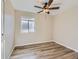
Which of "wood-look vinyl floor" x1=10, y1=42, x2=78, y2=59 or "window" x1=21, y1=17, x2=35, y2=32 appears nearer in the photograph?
"wood-look vinyl floor" x1=10, y1=42, x2=78, y2=59

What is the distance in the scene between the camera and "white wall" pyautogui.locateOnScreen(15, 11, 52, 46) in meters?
5.29

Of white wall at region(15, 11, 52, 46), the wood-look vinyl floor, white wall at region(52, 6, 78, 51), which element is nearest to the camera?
the wood-look vinyl floor

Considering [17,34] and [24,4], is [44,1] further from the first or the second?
[17,34]

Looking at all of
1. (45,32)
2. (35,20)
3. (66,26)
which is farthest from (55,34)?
(35,20)

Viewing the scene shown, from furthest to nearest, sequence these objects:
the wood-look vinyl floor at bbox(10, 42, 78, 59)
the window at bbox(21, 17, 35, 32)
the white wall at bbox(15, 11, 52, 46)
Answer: the window at bbox(21, 17, 35, 32) → the white wall at bbox(15, 11, 52, 46) → the wood-look vinyl floor at bbox(10, 42, 78, 59)

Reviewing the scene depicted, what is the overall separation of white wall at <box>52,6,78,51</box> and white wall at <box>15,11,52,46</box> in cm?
54

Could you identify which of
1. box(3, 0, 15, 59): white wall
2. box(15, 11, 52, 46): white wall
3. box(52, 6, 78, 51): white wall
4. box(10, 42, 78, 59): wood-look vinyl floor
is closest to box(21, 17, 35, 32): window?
box(15, 11, 52, 46): white wall

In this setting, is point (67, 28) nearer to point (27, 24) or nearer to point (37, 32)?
point (37, 32)

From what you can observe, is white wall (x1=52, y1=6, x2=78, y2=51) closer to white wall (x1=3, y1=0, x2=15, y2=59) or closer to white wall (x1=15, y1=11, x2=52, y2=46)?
white wall (x1=15, y1=11, x2=52, y2=46)

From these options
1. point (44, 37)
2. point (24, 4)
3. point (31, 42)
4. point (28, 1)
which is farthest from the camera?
point (44, 37)

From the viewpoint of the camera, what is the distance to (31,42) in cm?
576

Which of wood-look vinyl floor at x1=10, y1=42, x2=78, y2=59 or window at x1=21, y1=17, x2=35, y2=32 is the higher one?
window at x1=21, y1=17, x2=35, y2=32

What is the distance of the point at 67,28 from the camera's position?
5066 millimetres

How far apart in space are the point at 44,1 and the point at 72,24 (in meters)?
2.05
